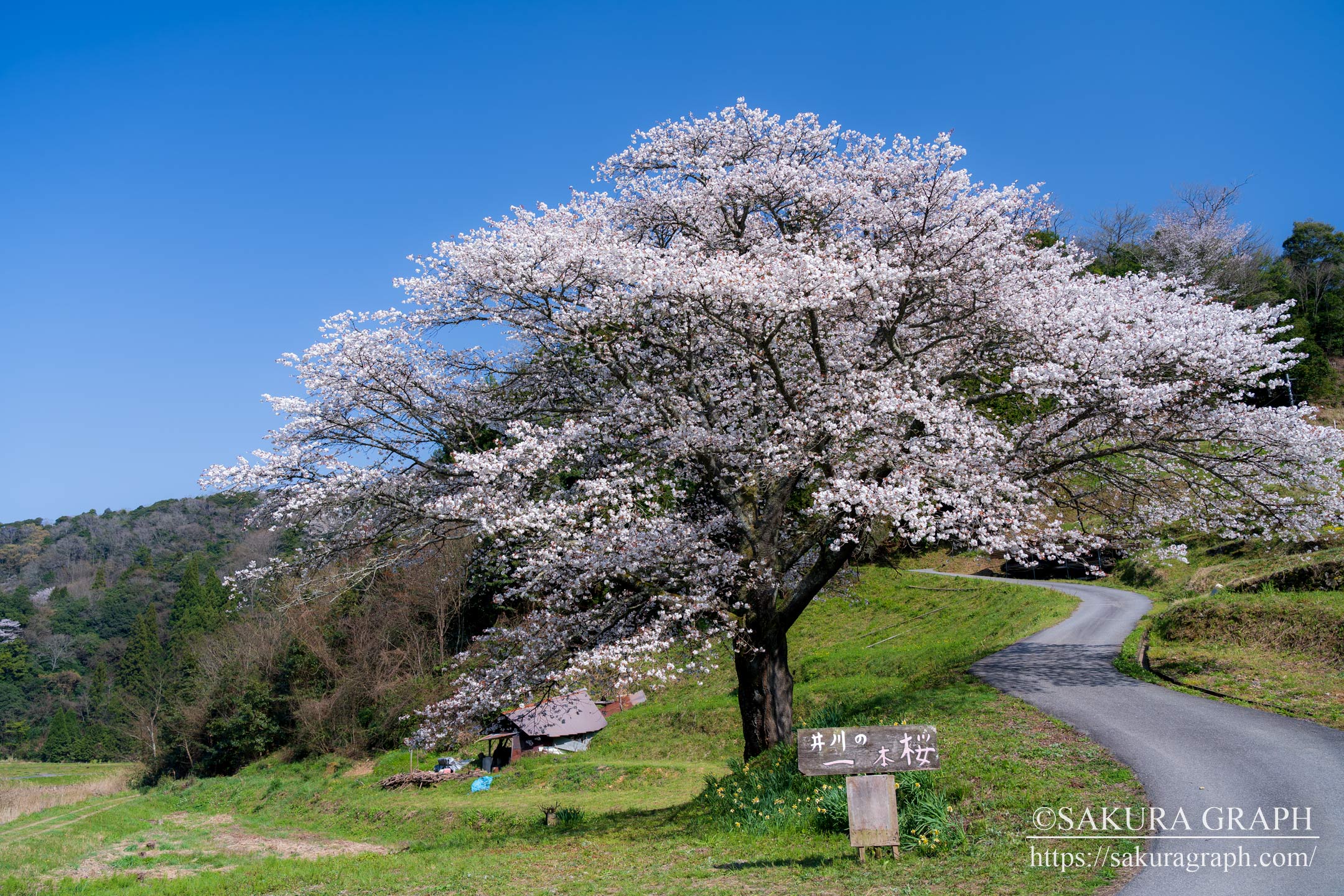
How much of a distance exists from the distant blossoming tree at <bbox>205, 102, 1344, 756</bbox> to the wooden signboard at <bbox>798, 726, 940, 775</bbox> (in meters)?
3.45

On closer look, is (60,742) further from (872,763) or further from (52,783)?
(872,763)

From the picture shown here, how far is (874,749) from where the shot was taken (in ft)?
25.5

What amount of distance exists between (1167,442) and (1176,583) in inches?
619

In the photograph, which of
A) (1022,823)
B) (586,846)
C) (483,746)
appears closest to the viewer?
(1022,823)

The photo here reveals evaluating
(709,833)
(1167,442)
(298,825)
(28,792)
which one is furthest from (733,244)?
(28,792)

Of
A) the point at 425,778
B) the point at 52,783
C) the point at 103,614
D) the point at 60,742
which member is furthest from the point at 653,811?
the point at 103,614

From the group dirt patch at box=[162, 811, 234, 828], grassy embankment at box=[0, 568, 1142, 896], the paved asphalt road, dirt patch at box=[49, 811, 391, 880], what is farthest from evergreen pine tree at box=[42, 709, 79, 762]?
the paved asphalt road

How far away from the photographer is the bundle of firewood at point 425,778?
27.5m

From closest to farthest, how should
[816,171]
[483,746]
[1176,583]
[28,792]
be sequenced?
[816,171]
[1176,583]
[483,746]
[28,792]

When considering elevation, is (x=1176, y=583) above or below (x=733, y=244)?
below

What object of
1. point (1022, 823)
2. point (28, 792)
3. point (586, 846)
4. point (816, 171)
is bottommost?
point (28, 792)

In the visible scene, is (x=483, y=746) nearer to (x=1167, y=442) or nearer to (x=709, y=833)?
(x=709, y=833)

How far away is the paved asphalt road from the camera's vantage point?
641 centimetres

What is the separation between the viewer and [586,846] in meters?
11.7
